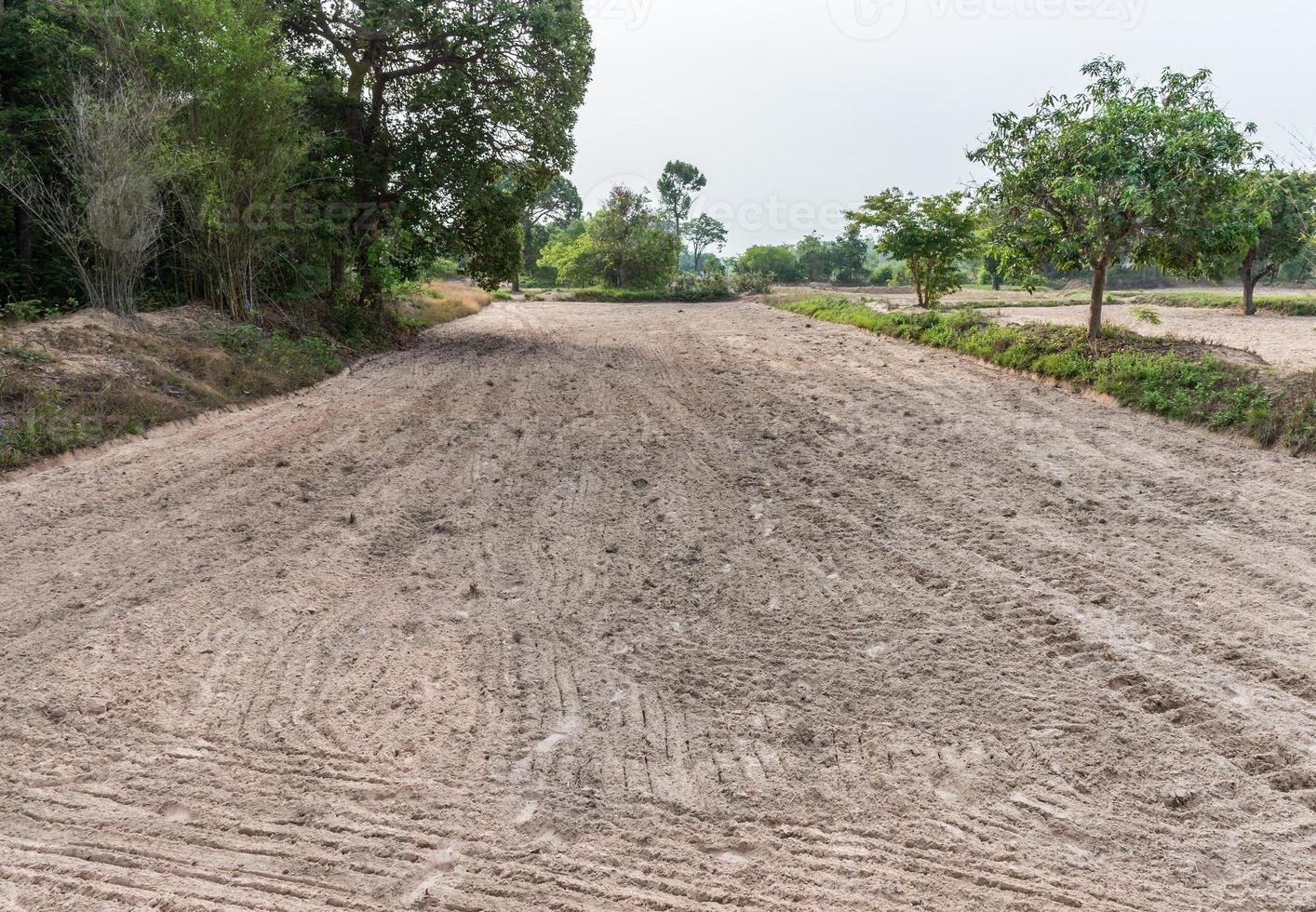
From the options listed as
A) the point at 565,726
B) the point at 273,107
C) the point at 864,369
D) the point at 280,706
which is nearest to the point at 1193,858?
the point at 565,726

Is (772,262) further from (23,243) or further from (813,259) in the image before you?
(23,243)

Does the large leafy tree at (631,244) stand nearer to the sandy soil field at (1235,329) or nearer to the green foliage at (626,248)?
the green foliage at (626,248)

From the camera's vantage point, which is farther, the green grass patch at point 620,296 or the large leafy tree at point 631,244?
the large leafy tree at point 631,244

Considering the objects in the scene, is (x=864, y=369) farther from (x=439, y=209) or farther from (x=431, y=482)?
(x=439, y=209)

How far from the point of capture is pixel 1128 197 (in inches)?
394

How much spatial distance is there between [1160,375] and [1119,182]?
3.03 m

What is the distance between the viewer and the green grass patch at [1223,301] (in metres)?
26.1

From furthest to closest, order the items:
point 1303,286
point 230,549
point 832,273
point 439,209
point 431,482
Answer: point 832,273 → point 1303,286 → point 439,209 → point 431,482 → point 230,549

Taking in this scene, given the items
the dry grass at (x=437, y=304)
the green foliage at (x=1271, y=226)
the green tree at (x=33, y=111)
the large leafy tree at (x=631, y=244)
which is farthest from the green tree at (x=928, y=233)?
the large leafy tree at (x=631, y=244)

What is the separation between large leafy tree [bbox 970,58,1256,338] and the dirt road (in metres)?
4.56

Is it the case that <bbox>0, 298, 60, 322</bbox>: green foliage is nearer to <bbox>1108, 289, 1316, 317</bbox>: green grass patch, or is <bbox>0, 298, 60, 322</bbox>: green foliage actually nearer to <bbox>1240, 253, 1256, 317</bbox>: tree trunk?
<bbox>1240, 253, 1256, 317</bbox>: tree trunk

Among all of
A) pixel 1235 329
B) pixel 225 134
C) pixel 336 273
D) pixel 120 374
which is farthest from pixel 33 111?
pixel 1235 329

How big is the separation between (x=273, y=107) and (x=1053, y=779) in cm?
1292

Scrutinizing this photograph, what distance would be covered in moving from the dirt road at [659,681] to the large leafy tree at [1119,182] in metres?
4.56
